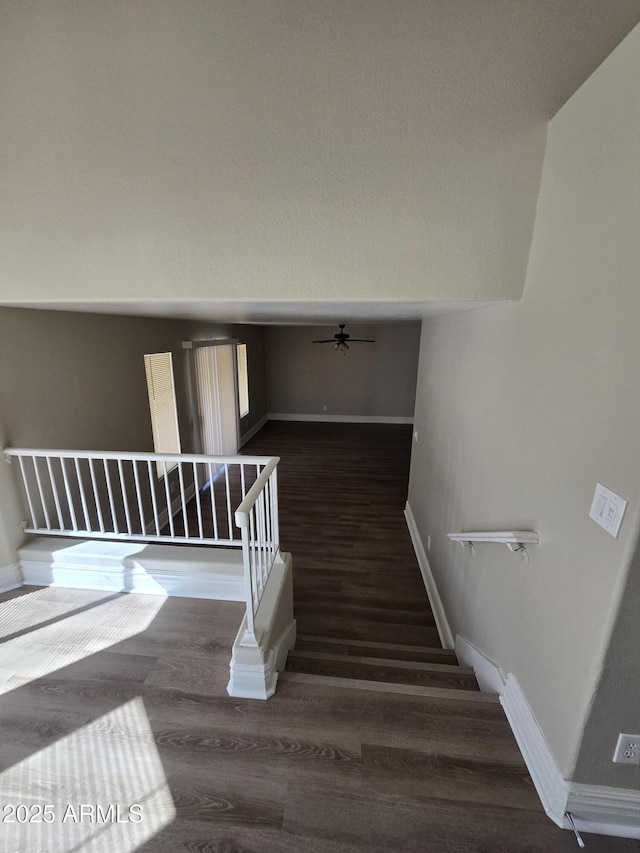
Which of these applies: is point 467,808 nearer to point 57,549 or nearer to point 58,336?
point 57,549

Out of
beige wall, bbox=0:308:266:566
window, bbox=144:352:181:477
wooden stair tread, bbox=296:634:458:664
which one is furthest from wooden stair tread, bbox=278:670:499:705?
window, bbox=144:352:181:477

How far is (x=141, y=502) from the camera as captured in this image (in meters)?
2.66

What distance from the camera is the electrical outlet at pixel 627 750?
1.20m

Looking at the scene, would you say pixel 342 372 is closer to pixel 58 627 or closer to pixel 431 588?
pixel 431 588

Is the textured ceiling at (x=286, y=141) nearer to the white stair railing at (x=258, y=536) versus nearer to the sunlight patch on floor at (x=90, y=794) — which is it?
the white stair railing at (x=258, y=536)

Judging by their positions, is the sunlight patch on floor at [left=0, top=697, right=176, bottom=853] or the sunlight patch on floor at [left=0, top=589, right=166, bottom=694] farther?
the sunlight patch on floor at [left=0, top=589, right=166, bottom=694]

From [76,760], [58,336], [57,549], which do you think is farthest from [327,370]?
[76,760]

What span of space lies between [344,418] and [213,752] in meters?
7.91

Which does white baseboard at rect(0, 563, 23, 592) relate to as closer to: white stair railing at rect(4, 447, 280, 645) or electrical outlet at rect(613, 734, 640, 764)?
white stair railing at rect(4, 447, 280, 645)

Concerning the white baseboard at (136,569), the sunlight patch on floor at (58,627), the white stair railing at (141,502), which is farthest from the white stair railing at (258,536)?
the sunlight patch on floor at (58,627)

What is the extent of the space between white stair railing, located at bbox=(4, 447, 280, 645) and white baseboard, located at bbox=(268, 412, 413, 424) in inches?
190

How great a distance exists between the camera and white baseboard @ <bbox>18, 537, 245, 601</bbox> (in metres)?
2.28

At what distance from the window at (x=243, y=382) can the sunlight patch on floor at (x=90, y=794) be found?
19.1 feet

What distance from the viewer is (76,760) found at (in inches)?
57.6
